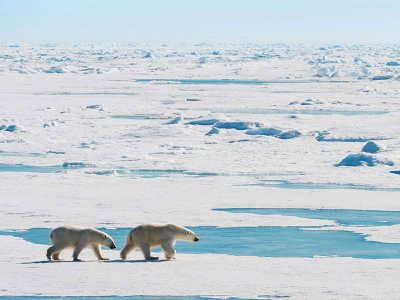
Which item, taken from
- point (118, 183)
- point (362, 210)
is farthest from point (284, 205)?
point (118, 183)

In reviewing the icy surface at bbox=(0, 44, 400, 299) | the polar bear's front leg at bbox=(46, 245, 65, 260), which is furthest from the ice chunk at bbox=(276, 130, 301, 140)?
the polar bear's front leg at bbox=(46, 245, 65, 260)

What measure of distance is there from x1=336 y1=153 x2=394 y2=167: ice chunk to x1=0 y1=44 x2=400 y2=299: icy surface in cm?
3

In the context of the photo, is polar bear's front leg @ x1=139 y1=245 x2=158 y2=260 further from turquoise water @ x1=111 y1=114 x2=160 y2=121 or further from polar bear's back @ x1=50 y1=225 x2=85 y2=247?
turquoise water @ x1=111 y1=114 x2=160 y2=121

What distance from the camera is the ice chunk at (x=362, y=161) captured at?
14094 mm

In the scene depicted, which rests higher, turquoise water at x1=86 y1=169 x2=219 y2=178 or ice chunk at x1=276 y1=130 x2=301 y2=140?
turquoise water at x1=86 y1=169 x2=219 y2=178

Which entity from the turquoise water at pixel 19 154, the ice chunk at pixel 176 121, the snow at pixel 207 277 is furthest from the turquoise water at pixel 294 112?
the snow at pixel 207 277

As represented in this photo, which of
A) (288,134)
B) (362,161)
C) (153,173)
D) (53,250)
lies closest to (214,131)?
(288,134)

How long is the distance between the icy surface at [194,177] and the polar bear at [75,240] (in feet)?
0.62

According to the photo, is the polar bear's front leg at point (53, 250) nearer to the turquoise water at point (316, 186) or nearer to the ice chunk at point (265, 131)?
the turquoise water at point (316, 186)

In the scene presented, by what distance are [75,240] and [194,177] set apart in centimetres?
577

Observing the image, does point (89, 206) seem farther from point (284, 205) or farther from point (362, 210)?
point (362, 210)

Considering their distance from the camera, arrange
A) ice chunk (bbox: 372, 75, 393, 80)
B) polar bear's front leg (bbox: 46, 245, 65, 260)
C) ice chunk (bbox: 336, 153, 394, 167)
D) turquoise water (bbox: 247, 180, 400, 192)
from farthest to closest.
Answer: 1. ice chunk (bbox: 372, 75, 393, 80)
2. ice chunk (bbox: 336, 153, 394, 167)
3. turquoise water (bbox: 247, 180, 400, 192)
4. polar bear's front leg (bbox: 46, 245, 65, 260)

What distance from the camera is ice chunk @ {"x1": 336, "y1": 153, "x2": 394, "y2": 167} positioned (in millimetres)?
14094

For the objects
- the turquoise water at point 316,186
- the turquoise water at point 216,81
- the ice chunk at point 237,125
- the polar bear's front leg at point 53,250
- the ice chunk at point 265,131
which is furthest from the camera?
the turquoise water at point 216,81
